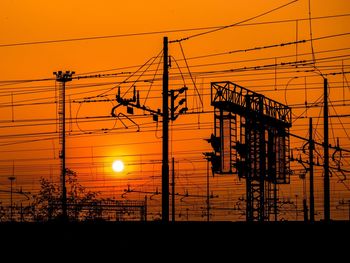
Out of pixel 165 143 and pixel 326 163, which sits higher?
pixel 165 143

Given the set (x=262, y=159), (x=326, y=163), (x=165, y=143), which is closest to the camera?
(x=165, y=143)

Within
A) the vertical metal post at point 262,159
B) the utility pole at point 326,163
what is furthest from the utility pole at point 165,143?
the vertical metal post at point 262,159

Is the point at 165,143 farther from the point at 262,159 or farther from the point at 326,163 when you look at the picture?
the point at 262,159

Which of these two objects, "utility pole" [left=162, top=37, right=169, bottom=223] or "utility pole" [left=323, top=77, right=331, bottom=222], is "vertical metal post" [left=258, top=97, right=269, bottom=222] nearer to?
"utility pole" [left=323, top=77, right=331, bottom=222]

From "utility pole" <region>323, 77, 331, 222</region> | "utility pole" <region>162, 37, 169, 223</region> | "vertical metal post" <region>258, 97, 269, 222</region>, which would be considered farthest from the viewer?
"vertical metal post" <region>258, 97, 269, 222</region>

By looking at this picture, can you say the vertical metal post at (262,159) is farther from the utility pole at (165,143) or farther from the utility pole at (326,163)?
the utility pole at (165,143)

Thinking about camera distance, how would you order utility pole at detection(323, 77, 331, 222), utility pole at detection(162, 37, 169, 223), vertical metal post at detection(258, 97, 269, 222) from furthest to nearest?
→ vertical metal post at detection(258, 97, 269, 222) → utility pole at detection(323, 77, 331, 222) → utility pole at detection(162, 37, 169, 223)

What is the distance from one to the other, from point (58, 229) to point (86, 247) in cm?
115

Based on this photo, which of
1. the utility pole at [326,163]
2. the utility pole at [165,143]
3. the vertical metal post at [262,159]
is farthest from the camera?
the vertical metal post at [262,159]

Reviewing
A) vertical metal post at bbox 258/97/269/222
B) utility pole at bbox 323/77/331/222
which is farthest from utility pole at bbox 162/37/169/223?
vertical metal post at bbox 258/97/269/222

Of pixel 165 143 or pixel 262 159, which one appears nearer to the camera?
pixel 165 143

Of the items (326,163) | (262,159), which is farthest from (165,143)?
(262,159)

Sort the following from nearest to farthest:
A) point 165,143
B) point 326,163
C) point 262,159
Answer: point 165,143 < point 326,163 < point 262,159

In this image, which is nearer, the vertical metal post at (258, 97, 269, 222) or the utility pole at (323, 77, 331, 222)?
the utility pole at (323, 77, 331, 222)
